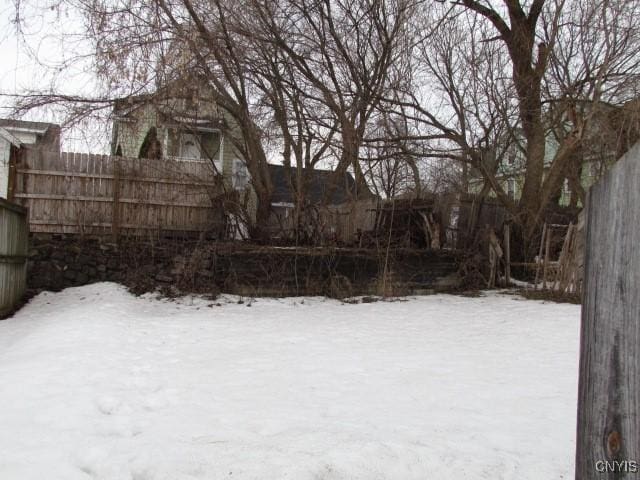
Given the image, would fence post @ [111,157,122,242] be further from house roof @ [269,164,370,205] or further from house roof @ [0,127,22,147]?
house roof @ [269,164,370,205]

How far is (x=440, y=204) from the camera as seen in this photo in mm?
11289

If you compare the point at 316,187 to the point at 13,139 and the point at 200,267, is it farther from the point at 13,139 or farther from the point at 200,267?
the point at 13,139

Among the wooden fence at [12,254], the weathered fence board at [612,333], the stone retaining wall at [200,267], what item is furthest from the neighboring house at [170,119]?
the weathered fence board at [612,333]

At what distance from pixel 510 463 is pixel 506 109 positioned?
31.0 feet

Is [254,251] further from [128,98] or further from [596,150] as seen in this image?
[596,150]

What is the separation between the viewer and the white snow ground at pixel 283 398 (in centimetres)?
246

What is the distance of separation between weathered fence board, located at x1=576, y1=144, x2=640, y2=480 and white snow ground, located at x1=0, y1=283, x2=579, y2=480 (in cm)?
149

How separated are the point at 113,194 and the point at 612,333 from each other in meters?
9.72

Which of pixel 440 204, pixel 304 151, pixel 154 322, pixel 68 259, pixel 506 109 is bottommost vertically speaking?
pixel 154 322

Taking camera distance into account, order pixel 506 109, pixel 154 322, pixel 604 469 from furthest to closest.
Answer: pixel 506 109
pixel 154 322
pixel 604 469

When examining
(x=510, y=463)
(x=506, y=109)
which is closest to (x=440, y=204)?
(x=506, y=109)

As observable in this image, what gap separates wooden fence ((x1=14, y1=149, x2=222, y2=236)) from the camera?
30.1 feet

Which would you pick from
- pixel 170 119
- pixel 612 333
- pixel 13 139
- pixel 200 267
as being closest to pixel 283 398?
pixel 612 333

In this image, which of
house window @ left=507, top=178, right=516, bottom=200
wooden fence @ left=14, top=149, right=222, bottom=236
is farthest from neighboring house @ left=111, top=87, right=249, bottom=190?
house window @ left=507, top=178, right=516, bottom=200
